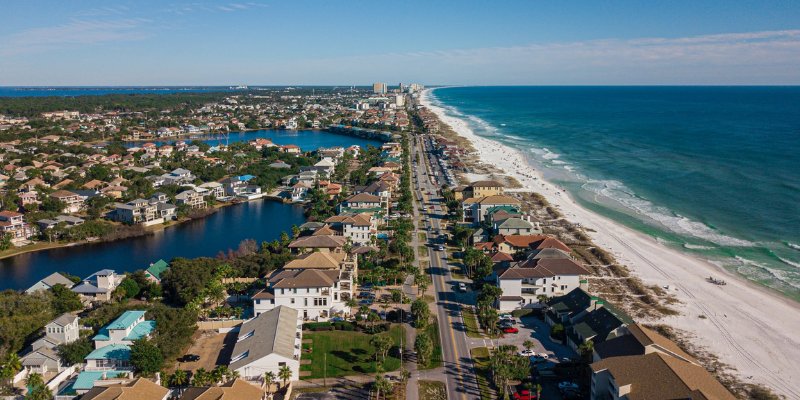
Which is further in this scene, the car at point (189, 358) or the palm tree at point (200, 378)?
the car at point (189, 358)

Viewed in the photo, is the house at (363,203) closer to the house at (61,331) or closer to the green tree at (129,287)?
the green tree at (129,287)

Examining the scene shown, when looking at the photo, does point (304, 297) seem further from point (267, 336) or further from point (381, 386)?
point (381, 386)

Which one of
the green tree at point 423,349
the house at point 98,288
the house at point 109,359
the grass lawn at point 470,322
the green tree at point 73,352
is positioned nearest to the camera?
the house at point 109,359

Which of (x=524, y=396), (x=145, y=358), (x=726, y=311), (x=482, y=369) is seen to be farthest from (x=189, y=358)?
(x=726, y=311)

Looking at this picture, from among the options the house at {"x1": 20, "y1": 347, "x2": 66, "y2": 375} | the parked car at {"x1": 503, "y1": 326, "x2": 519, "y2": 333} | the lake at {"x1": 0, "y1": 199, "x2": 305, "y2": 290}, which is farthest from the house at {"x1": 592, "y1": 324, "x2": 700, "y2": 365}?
the lake at {"x1": 0, "y1": 199, "x2": 305, "y2": 290}

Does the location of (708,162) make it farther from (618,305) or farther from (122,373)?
(122,373)

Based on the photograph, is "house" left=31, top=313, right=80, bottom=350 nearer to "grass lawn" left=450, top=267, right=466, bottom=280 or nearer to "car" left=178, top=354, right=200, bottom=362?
"car" left=178, top=354, right=200, bottom=362

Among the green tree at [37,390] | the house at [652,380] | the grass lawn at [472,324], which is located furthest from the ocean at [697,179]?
the green tree at [37,390]
